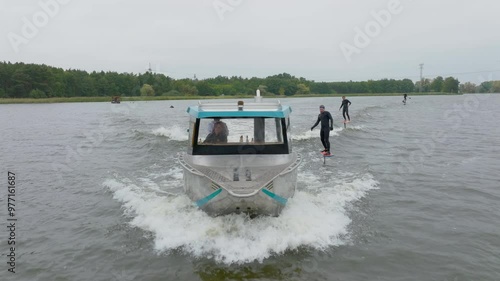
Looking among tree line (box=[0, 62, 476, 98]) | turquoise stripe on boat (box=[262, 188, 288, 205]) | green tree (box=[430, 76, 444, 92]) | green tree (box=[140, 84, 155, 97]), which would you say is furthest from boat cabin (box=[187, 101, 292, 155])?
green tree (box=[430, 76, 444, 92])

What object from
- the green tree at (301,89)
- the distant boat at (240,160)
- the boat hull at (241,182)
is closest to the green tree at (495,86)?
the green tree at (301,89)

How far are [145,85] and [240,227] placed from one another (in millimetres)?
106831

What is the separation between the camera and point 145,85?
109 metres

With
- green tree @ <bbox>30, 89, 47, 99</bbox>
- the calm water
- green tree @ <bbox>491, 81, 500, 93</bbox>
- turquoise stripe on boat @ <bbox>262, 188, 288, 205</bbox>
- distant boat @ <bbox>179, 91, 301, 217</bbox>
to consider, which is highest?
green tree @ <bbox>491, 81, 500, 93</bbox>

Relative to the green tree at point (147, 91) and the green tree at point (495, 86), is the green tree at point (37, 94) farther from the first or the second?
the green tree at point (495, 86)

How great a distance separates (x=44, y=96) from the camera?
9144 cm

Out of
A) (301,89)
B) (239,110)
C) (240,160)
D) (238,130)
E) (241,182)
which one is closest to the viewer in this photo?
(241,182)

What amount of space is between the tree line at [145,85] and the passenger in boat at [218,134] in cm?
7836

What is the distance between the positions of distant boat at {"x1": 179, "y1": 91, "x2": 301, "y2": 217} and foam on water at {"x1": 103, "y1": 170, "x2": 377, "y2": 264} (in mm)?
293

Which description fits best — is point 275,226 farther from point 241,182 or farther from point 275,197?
point 241,182

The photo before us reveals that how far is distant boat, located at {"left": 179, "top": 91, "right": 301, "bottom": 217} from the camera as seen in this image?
7.23m

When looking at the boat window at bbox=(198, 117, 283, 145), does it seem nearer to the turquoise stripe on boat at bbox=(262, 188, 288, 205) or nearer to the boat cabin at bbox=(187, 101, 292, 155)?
the boat cabin at bbox=(187, 101, 292, 155)

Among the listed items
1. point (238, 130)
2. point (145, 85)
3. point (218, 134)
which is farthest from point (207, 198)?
point (145, 85)

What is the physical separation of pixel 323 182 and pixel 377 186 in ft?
5.16
